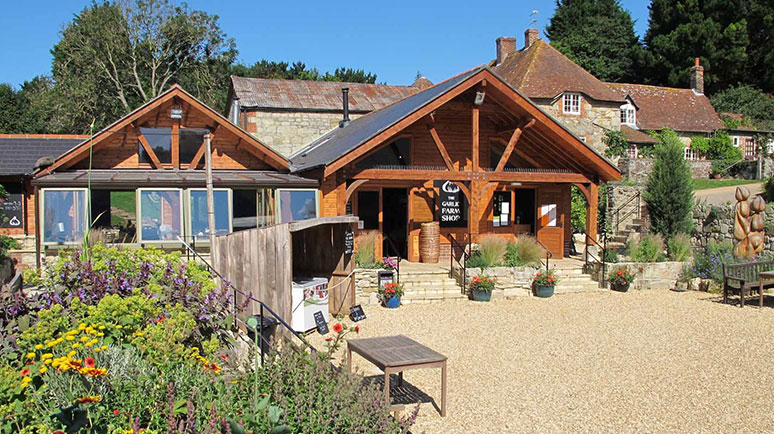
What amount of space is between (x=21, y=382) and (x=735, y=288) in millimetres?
13225

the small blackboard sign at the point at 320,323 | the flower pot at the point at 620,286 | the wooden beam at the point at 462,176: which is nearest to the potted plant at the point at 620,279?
the flower pot at the point at 620,286

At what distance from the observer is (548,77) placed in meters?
29.9

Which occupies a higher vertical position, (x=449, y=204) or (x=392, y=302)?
(x=449, y=204)

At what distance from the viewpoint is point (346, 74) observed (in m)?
51.8

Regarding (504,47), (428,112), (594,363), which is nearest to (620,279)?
(428,112)

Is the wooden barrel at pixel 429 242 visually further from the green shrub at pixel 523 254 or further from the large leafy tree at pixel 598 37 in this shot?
the large leafy tree at pixel 598 37

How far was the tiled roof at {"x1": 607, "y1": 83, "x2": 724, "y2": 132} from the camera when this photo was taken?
3628 cm

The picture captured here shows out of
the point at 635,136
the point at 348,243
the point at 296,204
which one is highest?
the point at 635,136

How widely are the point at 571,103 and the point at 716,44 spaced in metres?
25.7

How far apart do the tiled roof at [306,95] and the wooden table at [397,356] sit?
17.9 m

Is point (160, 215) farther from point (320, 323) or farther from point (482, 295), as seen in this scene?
point (482, 295)

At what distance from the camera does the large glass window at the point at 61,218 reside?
12.8m

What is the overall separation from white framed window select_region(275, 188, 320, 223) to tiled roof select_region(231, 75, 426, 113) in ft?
32.2

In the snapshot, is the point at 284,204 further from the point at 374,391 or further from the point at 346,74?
the point at 346,74
